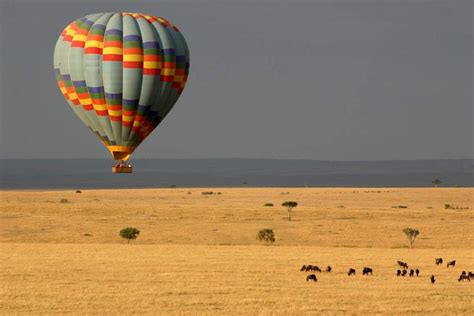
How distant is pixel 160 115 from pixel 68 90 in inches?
216

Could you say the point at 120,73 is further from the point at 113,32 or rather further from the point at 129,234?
the point at 129,234

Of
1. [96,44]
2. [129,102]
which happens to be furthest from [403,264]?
[96,44]

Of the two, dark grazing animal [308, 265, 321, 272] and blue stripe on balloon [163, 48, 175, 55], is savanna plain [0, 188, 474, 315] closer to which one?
dark grazing animal [308, 265, 321, 272]

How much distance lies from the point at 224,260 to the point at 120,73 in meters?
12.0

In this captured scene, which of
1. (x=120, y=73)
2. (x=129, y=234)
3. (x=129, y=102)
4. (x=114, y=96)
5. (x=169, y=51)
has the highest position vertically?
(x=169, y=51)

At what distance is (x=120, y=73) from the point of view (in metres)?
58.8

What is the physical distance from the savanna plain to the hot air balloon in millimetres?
7616

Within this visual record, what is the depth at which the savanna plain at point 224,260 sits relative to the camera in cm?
4125

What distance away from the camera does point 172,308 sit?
39906 mm

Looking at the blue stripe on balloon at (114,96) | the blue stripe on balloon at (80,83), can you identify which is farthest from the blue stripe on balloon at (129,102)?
the blue stripe on balloon at (80,83)

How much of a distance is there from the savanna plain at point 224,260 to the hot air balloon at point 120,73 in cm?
762

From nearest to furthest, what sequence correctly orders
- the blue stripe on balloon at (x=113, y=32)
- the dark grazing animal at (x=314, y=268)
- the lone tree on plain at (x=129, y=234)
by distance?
the dark grazing animal at (x=314, y=268) → the blue stripe on balloon at (x=113, y=32) → the lone tree on plain at (x=129, y=234)

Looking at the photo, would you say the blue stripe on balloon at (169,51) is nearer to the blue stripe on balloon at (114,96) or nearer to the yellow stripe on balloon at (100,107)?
the blue stripe on balloon at (114,96)

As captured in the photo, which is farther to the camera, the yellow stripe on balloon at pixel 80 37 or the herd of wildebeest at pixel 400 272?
the yellow stripe on balloon at pixel 80 37
